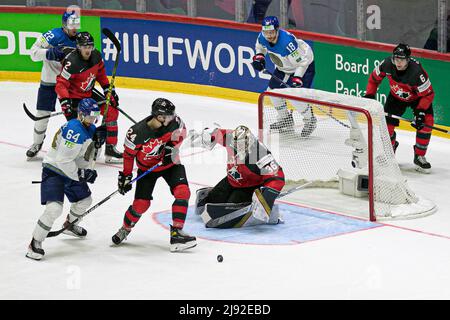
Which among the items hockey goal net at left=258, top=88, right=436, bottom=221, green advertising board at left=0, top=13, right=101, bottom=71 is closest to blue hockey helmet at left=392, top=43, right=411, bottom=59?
hockey goal net at left=258, top=88, right=436, bottom=221

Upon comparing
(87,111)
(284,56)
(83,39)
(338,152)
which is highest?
(83,39)

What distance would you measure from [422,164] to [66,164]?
378 cm

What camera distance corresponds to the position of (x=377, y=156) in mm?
8344

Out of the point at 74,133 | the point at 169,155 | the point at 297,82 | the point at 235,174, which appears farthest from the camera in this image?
the point at 297,82

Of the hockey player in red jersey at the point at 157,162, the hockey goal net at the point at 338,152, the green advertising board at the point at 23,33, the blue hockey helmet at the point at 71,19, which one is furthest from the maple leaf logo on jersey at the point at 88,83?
the green advertising board at the point at 23,33

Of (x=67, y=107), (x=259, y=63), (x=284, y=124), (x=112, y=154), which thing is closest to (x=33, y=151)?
(x=112, y=154)

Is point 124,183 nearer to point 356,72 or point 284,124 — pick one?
point 284,124

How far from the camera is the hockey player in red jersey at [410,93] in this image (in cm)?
949

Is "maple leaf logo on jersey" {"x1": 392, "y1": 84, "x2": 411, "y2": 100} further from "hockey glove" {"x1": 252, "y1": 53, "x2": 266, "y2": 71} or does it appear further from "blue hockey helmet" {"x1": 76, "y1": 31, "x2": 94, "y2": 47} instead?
"blue hockey helmet" {"x1": 76, "y1": 31, "x2": 94, "y2": 47}

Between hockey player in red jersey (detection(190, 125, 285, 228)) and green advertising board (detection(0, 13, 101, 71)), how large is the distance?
5866mm

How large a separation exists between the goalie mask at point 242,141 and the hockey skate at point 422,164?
7.77 ft

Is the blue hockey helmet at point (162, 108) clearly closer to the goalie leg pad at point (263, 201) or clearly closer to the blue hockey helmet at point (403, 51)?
the goalie leg pad at point (263, 201)

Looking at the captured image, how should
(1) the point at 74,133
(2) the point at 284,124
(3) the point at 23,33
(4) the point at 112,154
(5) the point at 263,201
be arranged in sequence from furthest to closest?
(3) the point at 23,33 → (4) the point at 112,154 → (2) the point at 284,124 → (5) the point at 263,201 → (1) the point at 74,133

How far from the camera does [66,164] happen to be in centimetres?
727
